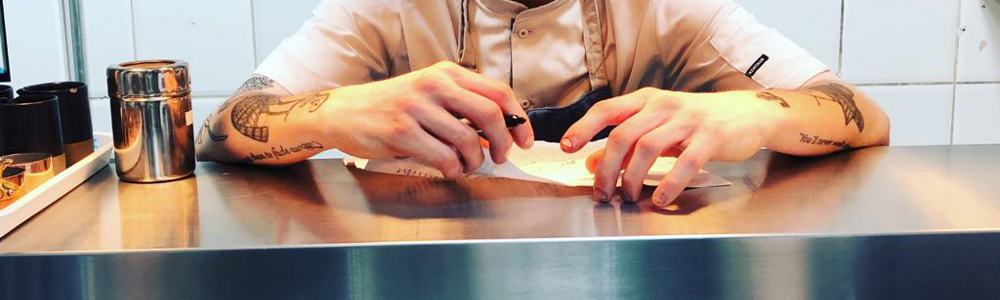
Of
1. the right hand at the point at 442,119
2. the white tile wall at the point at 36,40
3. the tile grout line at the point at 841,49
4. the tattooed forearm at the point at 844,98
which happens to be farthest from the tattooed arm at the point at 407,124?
the tile grout line at the point at 841,49

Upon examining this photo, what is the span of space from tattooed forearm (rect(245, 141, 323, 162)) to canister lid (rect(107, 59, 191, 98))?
10 cm

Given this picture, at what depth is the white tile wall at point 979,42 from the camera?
5.79 feet

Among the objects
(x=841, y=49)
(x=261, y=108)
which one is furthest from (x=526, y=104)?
(x=841, y=49)

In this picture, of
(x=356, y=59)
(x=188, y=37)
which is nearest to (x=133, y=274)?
(x=356, y=59)

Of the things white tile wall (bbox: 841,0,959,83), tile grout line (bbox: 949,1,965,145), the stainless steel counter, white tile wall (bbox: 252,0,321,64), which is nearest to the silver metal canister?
the stainless steel counter

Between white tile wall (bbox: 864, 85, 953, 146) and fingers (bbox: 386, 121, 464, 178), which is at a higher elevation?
fingers (bbox: 386, 121, 464, 178)

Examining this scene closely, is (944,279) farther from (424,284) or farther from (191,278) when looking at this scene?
(191,278)

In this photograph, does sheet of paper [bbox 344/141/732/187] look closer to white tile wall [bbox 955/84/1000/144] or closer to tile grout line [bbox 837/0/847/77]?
tile grout line [bbox 837/0/847/77]

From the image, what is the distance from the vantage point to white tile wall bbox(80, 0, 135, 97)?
172cm

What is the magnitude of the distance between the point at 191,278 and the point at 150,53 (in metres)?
1.31

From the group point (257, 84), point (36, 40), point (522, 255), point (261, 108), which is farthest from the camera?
point (36, 40)

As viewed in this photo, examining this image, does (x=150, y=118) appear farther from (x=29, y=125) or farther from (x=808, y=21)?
(x=808, y=21)

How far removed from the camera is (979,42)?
1782mm

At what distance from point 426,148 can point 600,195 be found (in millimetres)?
133
